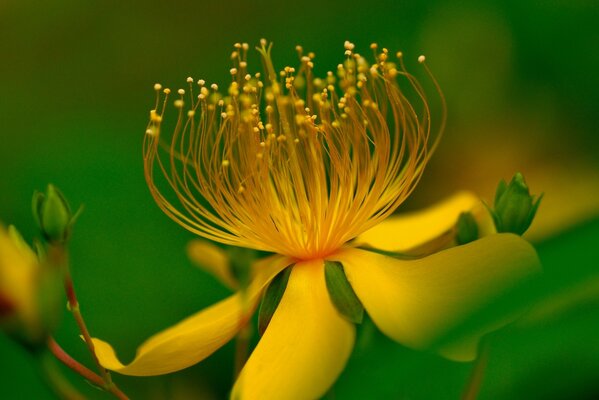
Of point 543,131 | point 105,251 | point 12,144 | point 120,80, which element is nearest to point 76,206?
point 105,251

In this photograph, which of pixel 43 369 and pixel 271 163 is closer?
pixel 43 369

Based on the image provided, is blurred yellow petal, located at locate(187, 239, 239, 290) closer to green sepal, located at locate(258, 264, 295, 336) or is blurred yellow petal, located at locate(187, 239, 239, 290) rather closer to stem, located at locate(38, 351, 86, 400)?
green sepal, located at locate(258, 264, 295, 336)

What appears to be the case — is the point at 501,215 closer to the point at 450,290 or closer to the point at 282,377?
the point at 450,290

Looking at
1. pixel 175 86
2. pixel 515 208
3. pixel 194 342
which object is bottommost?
pixel 194 342

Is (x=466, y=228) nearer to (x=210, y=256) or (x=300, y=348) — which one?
(x=300, y=348)

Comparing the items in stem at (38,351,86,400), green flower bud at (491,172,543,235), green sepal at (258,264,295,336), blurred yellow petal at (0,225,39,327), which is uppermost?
blurred yellow petal at (0,225,39,327)

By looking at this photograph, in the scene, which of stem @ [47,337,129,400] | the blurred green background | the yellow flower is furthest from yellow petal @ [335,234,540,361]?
the blurred green background

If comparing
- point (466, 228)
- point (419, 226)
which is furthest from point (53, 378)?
point (419, 226)
